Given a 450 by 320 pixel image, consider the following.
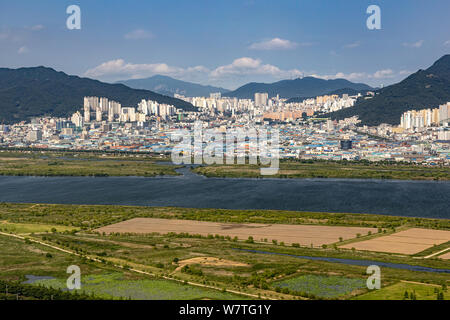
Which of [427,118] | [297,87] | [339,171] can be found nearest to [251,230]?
[339,171]

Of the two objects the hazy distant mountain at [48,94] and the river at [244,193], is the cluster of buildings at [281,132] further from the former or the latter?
the river at [244,193]

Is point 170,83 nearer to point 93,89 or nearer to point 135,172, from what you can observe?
point 93,89

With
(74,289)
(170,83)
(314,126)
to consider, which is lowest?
(74,289)

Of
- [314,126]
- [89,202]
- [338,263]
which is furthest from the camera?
[314,126]

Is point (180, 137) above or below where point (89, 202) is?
above

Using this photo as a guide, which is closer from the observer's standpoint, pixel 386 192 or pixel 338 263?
pixel 338 263

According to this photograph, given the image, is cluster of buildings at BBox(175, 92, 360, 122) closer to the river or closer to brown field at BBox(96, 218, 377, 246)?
the river

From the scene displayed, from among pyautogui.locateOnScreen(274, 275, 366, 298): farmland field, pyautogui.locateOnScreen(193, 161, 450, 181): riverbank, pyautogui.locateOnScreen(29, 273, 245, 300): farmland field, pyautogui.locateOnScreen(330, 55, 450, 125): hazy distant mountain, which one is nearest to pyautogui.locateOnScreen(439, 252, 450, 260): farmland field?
pyautogui.locateOnScreen(274, 275, 366, 298): farmland field
